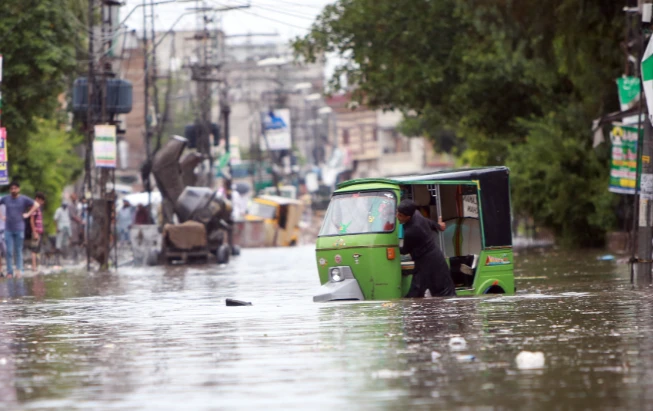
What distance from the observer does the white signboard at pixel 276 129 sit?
98062mm

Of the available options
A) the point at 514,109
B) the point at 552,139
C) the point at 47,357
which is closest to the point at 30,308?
the point at 47,357

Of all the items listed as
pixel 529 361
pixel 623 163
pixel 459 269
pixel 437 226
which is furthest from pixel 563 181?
pixel 529 361

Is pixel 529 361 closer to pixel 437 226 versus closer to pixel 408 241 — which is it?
pixel 408 241

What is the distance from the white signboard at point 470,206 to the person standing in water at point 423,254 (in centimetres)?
138

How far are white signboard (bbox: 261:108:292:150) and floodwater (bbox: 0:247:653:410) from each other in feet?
256

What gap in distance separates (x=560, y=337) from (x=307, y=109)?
124m

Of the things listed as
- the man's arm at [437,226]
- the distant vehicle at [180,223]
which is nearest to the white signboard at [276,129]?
the distant vehicle at [180,223]

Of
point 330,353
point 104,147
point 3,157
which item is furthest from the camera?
point 104,147

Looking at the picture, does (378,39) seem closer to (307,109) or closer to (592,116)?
(592,116)

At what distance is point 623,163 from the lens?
2758cm

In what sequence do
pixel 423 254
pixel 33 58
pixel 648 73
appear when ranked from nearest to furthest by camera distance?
pixel 423 254 < pixel 648 73 < pixel 33 58

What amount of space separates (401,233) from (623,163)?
31.6 feet

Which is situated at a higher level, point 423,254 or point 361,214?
point 361,214

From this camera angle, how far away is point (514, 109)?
4544 cm
